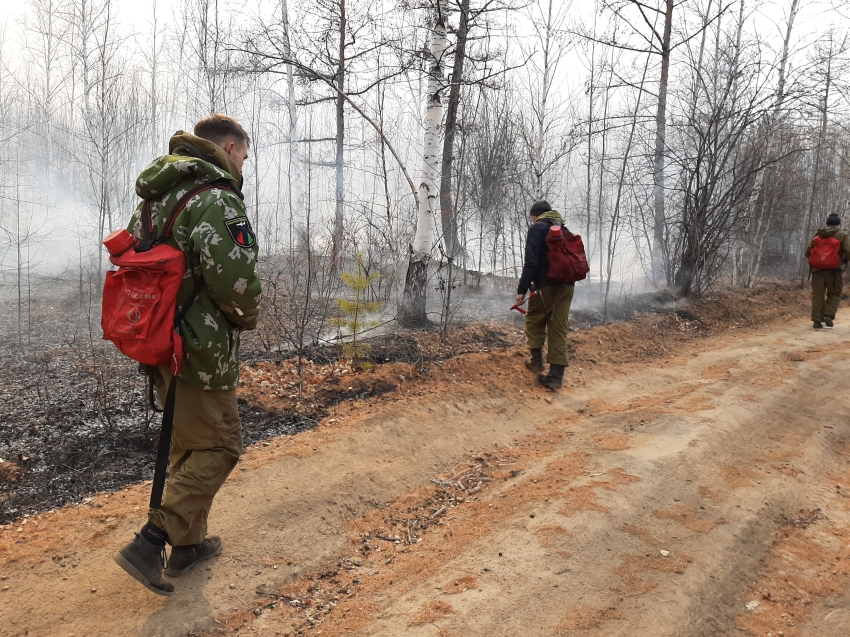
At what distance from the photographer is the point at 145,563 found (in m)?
2.57

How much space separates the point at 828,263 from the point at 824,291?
0.52 m

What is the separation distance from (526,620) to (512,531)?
0.76 metres

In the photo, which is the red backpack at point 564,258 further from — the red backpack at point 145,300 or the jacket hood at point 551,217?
the red backpack at point 145,300

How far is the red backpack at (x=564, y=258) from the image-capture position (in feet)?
20.4

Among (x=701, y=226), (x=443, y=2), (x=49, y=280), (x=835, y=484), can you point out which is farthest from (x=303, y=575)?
(x=49, y=280)

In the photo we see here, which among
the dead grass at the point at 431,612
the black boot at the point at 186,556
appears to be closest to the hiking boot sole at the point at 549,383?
the dead grass at the point at 431,612

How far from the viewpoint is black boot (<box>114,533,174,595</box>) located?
2.55 meters

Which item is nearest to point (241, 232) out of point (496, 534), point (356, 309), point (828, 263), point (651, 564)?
point (496, 534)

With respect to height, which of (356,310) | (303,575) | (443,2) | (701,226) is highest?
(443,2)

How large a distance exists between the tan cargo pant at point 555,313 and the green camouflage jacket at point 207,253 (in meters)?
4.42

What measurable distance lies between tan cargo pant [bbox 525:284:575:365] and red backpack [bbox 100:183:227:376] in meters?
4.68

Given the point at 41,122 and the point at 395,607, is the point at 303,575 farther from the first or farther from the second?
the point at 41,122

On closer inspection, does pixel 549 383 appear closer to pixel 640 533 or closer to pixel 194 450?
pixel 640 533

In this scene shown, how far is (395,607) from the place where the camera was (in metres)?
2.75
